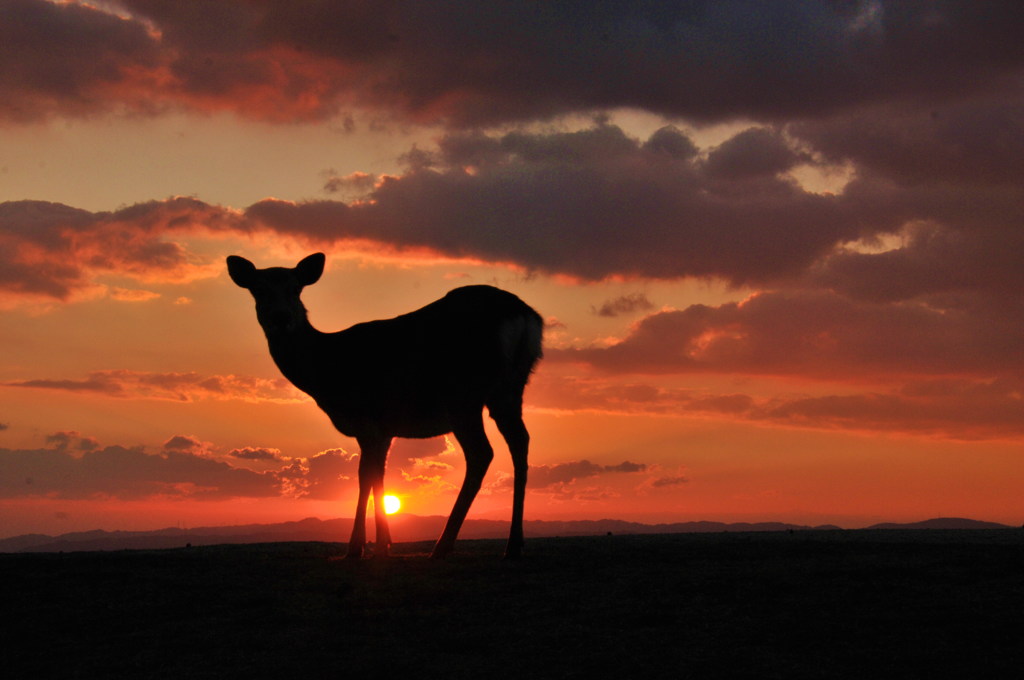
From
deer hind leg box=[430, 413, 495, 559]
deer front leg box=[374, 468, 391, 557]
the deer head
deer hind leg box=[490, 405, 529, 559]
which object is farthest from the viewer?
the deer head

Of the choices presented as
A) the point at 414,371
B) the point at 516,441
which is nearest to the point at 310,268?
the point at 414,371

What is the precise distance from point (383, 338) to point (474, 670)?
8.14m

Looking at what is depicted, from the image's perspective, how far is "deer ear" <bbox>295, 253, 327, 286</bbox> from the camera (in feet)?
53.8

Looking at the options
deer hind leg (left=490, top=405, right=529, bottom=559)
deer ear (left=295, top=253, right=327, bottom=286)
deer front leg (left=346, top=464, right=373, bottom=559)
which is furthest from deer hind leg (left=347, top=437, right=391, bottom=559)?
deer ear (left=295, top=253, right=327, bottom=286)

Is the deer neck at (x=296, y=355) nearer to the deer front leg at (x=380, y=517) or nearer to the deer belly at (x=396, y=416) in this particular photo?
the deer belly at (x=396, y=416)

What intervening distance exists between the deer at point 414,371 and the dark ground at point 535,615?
4.85 feet

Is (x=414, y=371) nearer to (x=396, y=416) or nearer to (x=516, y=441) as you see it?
(x=396, y=416)

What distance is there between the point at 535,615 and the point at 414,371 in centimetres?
600

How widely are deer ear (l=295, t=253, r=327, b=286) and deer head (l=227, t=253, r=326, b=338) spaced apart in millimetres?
17

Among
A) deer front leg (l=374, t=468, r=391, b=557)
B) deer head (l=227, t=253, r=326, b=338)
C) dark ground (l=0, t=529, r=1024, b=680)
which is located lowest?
dark ground (l=0, t=529, r=1024, b=680)

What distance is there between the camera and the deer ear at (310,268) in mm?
16391

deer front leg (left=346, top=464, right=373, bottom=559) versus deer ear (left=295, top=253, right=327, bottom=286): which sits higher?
deer ear (left=295, top=253, right=327, bottom=286)

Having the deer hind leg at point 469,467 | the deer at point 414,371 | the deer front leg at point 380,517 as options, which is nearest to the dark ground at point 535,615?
the deer hind leg at point 469,467

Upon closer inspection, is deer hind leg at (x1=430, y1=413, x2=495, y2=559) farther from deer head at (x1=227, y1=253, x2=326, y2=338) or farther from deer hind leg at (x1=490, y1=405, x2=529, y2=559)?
deer head at (x1=227, y1=253, x2=326, y2=338)
